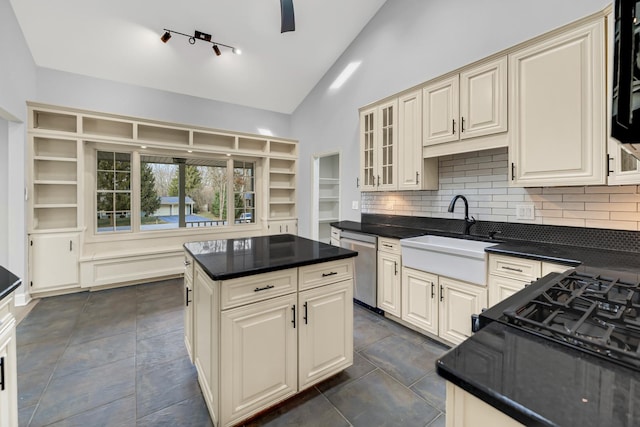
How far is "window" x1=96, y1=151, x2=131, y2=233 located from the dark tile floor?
4.93ft

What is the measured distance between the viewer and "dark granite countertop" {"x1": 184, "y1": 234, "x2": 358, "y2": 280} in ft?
5.17

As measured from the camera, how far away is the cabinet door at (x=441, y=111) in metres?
2.67

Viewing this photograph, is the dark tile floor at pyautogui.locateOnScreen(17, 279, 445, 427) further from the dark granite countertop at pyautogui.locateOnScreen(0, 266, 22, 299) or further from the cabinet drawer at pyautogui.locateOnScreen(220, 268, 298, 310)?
the dark granite countertop at pyautogui.locateOnScreen(0, 266, 22, 299)

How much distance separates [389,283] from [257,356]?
1.71 m

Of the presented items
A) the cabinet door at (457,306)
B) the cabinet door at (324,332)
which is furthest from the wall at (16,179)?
the cabinet door at (457,306)

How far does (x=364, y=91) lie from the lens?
13.6 ft

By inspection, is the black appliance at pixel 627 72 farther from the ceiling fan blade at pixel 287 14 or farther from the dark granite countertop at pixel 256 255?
the ceiling fan blade at pixel 287 14

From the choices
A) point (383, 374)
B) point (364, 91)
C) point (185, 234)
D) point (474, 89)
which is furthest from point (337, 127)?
point (383, 374)

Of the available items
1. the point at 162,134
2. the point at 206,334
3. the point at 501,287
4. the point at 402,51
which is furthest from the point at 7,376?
the point at 402,51

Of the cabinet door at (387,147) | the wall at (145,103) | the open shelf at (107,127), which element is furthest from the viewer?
the open shelf at (107,127)

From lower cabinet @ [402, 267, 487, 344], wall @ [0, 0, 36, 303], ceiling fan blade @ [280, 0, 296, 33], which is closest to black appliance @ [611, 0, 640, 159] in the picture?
lower cabinet @ [402, 267, 487, 344]

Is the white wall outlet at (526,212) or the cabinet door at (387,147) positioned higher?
the cabinet door at (387,147)

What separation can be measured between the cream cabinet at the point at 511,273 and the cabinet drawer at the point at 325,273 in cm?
110

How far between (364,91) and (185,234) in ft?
12.1
